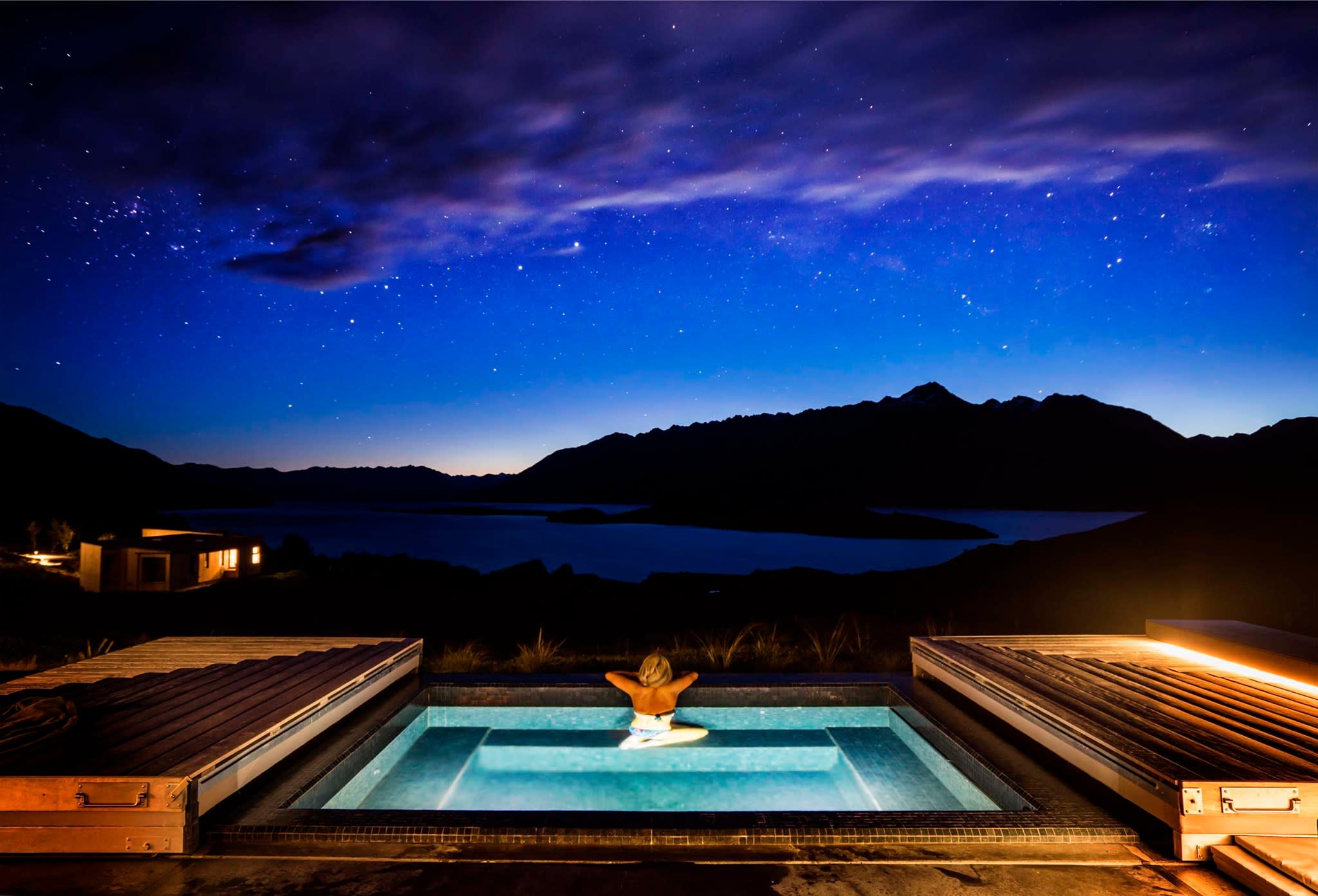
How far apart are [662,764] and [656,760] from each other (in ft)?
0.15

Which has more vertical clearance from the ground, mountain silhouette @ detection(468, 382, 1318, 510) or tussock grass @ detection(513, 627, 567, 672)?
mountain silhouette @ detection(468, 382, 1318, 510)

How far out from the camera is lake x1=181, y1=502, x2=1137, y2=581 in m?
44.1

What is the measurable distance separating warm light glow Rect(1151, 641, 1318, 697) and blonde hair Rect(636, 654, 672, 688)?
11.1ft

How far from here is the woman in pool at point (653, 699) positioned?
185 inches

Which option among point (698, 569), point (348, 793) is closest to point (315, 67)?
point (348, 793)

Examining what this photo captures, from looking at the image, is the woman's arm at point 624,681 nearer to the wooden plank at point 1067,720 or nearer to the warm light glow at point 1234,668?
the wooden plank at point 1067,720

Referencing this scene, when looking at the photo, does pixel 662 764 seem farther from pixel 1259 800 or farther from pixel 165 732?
pixel 1259 800

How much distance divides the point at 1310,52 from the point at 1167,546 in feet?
69.6

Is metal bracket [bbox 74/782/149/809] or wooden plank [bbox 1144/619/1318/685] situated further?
wooden plank [bbox 1144/619/1318/685]

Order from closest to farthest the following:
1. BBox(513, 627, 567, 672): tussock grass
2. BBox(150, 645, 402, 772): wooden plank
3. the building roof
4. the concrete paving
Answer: the concrete paving, BBox(150, 645, 402, 772): wooden plank, BBox(513, 627, 567, 672): tussock grass, the building roof

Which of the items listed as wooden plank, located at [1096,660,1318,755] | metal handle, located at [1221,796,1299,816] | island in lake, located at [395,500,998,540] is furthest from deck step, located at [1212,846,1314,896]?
island in lake, located at [395,500,998,540]

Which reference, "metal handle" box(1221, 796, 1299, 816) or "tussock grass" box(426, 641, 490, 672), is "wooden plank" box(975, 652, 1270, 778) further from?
"tussock grass" box(426, 641, 490, 672)

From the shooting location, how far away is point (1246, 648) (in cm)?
418

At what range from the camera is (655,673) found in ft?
15.4
